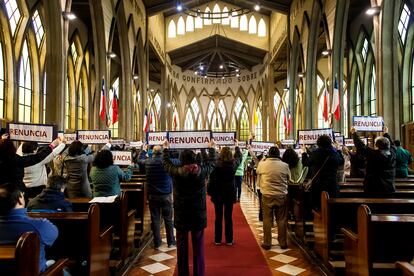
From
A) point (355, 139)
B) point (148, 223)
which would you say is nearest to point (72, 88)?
point (148, 223)

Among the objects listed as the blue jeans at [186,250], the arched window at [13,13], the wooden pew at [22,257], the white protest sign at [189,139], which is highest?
the arched window at [13,13]

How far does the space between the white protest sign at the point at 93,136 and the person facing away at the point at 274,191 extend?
154 inches

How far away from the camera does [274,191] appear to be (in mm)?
4996

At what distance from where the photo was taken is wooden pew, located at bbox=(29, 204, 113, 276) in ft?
9.53

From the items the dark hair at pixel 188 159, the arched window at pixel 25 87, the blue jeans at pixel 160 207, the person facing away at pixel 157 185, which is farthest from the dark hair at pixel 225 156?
the arched window at pixel 25 87

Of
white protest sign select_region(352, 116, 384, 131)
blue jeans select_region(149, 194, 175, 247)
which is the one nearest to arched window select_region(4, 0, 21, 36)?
blue jeans select_region(149, 194, 175, 247)

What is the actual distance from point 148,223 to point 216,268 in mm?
2142

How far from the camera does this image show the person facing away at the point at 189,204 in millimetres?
3409

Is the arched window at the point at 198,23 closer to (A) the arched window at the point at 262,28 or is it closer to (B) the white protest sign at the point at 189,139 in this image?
(A) the arched window at the point at 262,28

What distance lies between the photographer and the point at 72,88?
17406 mm

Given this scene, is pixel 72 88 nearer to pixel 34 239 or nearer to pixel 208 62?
pixel 208 62

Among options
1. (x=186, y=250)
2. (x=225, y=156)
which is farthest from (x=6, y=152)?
(x=225, y=156)

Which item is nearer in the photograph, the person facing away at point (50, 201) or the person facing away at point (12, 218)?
the person facing away at point (12, 218)

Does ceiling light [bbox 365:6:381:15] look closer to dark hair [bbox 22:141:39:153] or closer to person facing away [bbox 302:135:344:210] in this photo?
person facing away [bbox 302:135:344:210]
